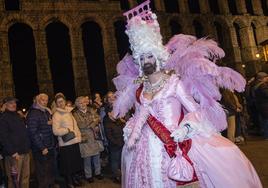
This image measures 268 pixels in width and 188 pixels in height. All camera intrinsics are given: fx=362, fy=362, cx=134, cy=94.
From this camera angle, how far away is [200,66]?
120 inches

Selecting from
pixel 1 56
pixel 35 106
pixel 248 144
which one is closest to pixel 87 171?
pixel 35 106

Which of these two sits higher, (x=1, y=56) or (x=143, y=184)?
(x=1, y=56)

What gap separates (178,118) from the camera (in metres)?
3.15

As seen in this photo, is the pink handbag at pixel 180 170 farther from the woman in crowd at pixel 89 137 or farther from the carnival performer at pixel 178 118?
the woman in crowd at pixel 89 137

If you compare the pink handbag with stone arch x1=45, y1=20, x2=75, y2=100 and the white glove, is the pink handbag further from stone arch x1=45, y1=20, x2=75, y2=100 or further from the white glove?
stone arch x1=45, y1=20, x2=75, y2=100

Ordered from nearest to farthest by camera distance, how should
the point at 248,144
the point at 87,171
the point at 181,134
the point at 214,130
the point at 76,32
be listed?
the point at 181,134 → the point at 214,130 → the point at 87,171 → the point at 248,144 → the point at 76,32

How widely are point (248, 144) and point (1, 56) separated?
14896 mm

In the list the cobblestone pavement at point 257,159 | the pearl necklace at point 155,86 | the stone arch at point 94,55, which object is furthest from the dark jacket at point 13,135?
the stone arch at point 94,55

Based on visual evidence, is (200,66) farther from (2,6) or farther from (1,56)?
(2,6)

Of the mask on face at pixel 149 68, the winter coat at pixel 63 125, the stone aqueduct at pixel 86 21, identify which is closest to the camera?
the mask on face at pixel 149 68

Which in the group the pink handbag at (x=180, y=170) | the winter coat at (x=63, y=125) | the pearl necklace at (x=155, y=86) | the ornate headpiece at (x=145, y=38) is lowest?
the pink handbag at (x=180, y=170)

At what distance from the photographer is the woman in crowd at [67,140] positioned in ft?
22.0

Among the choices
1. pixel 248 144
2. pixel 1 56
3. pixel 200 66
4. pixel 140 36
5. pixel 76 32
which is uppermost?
pixel 76 32

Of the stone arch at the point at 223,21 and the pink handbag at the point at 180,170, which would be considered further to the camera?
the stone arch at the point at 223,21
